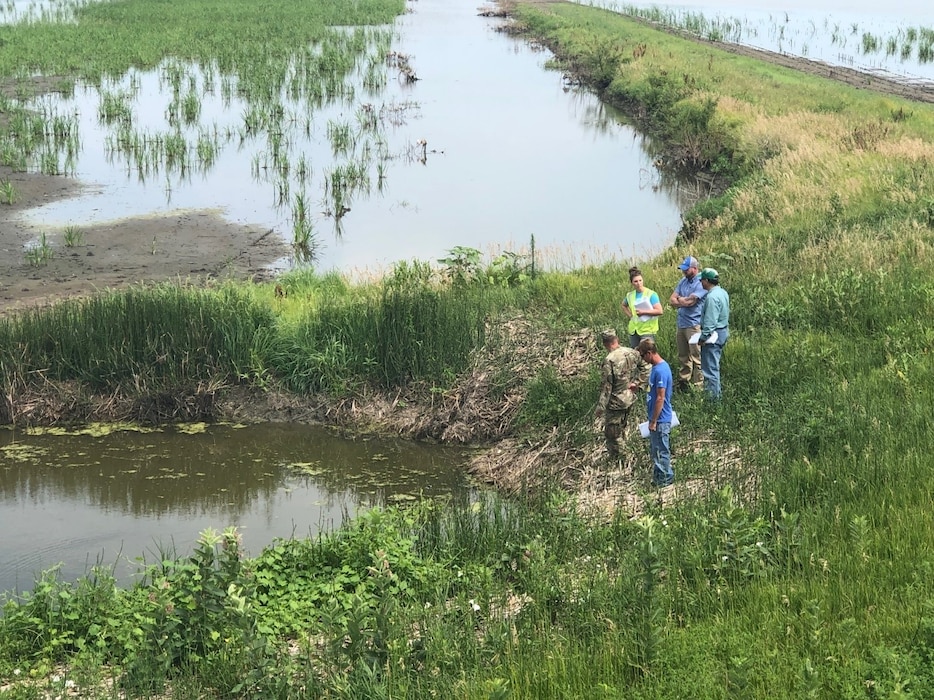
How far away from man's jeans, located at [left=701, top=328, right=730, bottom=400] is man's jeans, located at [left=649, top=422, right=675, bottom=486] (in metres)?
1.82

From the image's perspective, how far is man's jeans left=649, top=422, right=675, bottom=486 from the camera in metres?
10.0

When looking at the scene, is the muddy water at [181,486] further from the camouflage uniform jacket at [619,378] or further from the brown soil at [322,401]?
the camouflage uniform jacket at [619,378]

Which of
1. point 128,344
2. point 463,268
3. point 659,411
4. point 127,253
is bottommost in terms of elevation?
point 127,253

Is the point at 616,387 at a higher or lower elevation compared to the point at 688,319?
lower

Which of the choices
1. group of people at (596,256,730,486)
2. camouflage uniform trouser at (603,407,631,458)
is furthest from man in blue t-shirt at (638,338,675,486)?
camouflage uniform trouser at (603,407,631,458)

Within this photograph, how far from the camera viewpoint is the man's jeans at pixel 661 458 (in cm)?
1001

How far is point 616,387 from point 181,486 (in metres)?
5.55

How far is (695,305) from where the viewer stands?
1191 cm

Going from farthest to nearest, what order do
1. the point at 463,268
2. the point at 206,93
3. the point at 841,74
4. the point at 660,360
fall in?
the point at 841,74
the point at 206,93
the point at 463,268
the point at 660,360

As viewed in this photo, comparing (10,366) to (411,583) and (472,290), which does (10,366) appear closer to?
(472,290)

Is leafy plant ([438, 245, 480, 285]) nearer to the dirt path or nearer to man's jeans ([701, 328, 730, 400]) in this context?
the dirt path

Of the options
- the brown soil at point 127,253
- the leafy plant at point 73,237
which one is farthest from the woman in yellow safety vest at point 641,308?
the leafy plant at point 73,237

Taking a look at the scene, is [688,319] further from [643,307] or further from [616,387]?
[616,387]

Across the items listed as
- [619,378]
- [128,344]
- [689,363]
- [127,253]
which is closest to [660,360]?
[619,378]
